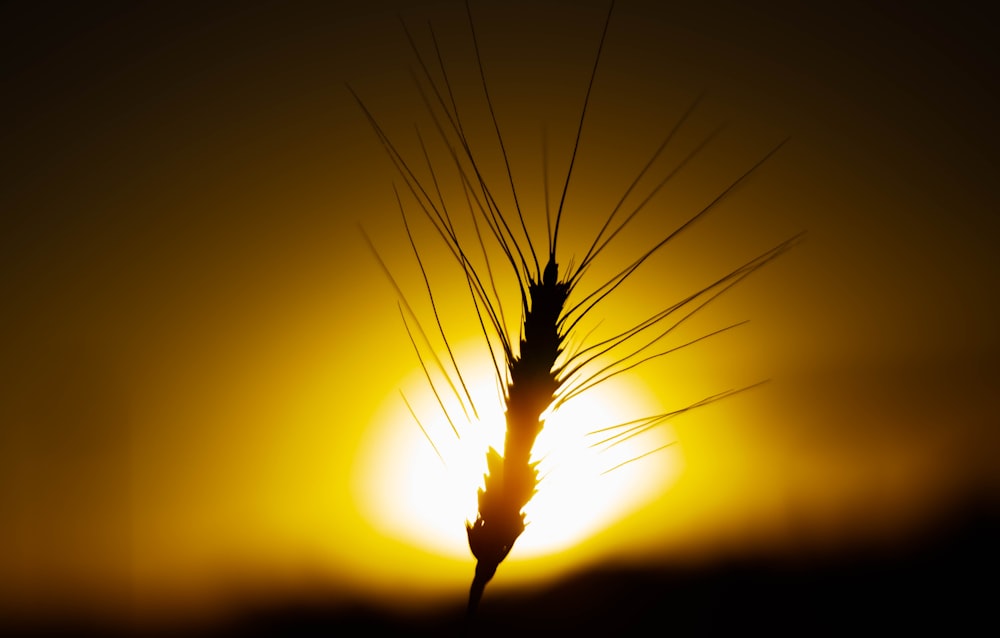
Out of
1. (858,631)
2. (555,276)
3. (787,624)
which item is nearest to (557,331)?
(555,276)

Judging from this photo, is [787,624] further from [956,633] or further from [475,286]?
[475,286]

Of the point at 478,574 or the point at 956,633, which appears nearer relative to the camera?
the point at 478,574

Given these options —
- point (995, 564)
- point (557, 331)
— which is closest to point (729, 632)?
point (995, 564)

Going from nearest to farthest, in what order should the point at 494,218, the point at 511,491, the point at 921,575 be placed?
the point at 511,491, the point at 494,218, the point at 921,575

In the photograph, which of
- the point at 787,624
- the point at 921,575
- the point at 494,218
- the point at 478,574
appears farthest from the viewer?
the point at 921,575

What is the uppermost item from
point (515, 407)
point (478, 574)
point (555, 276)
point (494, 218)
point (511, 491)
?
point (494, 218)

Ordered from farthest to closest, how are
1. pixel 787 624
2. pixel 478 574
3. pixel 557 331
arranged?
pixel 787 624, pixel 557 331, pixel 478 574

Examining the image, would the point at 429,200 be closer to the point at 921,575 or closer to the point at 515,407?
the point at 515,407

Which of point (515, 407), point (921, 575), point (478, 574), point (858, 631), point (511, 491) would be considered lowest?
point (478, 574)

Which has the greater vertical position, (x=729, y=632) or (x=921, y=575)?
(x=921, y=575)
